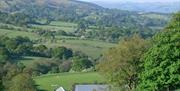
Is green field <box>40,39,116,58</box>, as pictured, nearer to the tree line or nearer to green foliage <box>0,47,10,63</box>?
green foliage <box>0,47,10,63</box>

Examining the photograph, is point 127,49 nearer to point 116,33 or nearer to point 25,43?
point 25,43

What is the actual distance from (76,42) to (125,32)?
4202 cm

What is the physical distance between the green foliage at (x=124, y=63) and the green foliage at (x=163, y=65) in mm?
3429

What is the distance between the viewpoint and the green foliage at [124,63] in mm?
32688

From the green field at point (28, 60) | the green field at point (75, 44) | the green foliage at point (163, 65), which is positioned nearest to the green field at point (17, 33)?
the green field at point (75, 44)

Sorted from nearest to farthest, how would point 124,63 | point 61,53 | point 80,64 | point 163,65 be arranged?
point 163,65
point 124,63
point 80,64
point 61,53

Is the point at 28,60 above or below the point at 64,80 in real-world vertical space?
below

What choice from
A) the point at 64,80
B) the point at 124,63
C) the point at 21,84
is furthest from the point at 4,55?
the point at 124,63

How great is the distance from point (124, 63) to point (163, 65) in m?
4.87

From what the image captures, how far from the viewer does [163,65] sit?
92.4 ft

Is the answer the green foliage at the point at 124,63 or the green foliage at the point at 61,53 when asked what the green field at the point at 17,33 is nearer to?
the green foliage at the point at 61,53

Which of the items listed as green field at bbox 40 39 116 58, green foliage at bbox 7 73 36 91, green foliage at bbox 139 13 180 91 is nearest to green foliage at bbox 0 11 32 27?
green field at bbox 40 39 116 58

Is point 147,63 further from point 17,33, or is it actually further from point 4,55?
point 17,33

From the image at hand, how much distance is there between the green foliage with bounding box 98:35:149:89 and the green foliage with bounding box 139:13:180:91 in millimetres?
3429
